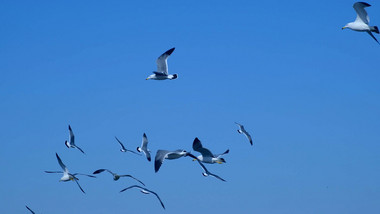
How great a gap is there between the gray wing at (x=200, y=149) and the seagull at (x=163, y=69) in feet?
20.9

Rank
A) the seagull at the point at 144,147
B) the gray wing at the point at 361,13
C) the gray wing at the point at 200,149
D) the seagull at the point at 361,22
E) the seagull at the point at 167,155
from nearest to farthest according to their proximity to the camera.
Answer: the seagull at the point at 167,155, the gray wing at the point at 200,149, the seagull at the point at 361,22, the gray wing at the point at 361,13, the seagull at the point at 144,147

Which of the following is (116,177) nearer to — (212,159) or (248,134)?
(212,159)

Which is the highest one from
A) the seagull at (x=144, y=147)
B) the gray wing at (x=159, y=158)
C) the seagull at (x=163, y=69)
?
the seagull at (x=163, y=69)

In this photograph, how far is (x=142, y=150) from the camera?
116 feet

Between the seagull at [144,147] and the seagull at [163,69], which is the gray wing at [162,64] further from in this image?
the seagull at [144,147]

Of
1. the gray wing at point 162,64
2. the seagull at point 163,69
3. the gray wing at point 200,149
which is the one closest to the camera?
the gray wing at point 200,149

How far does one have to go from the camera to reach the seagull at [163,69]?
30484mm

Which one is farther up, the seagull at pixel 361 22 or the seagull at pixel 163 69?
the seagull at pixel 361 22

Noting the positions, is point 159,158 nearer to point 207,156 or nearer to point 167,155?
point 167,155

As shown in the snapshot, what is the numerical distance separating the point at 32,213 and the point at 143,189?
17.0 ft

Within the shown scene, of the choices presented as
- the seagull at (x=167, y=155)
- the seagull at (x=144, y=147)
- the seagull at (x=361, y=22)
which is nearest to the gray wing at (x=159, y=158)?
the seagull at (x=167, y=155)

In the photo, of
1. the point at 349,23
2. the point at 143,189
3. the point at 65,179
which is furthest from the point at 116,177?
the point at 349,23

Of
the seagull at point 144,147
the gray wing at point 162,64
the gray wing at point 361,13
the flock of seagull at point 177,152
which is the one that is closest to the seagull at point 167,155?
the flock of seagull at point 177,152

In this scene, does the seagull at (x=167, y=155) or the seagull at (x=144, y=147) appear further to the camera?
the seagull at (x=144, y=147)
